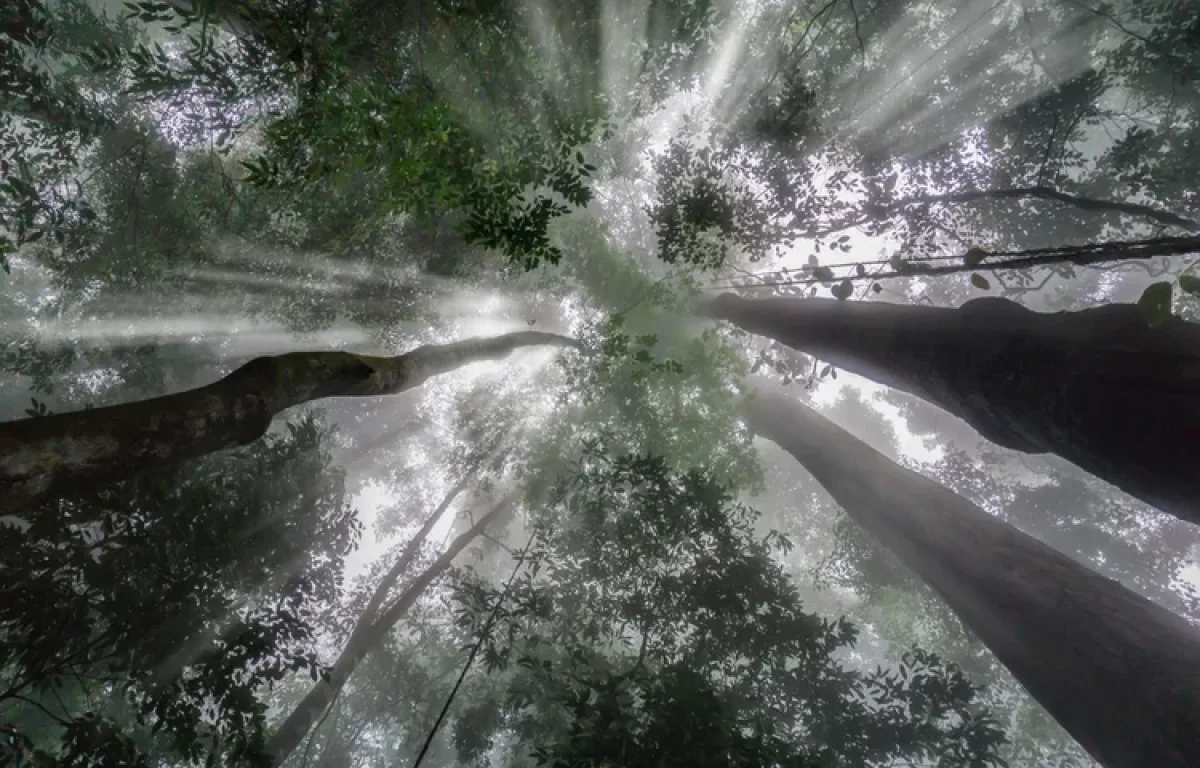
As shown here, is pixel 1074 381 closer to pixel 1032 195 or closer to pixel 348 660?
pixel 1032 195

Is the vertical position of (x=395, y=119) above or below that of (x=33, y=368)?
above

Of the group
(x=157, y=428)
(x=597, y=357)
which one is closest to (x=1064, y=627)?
(x=157, y=428)

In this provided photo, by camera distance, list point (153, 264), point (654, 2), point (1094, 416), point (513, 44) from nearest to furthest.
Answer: point (1094, 416) → point (513, 44) → point (654, 2) → point (153, 264)

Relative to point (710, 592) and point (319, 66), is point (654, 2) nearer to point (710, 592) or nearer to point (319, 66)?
point (319, 66)

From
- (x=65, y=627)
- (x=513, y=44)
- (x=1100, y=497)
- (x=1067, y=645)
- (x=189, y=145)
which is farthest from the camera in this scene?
(x=1100, y=497)

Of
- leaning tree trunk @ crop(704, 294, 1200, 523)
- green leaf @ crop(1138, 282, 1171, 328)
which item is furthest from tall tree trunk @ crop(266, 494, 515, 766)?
green leaf @ crop(1138, 282, 1171, 328)

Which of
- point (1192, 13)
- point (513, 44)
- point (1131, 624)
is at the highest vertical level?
point (1192, 13)

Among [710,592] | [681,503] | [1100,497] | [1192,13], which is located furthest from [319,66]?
[1100,497]
